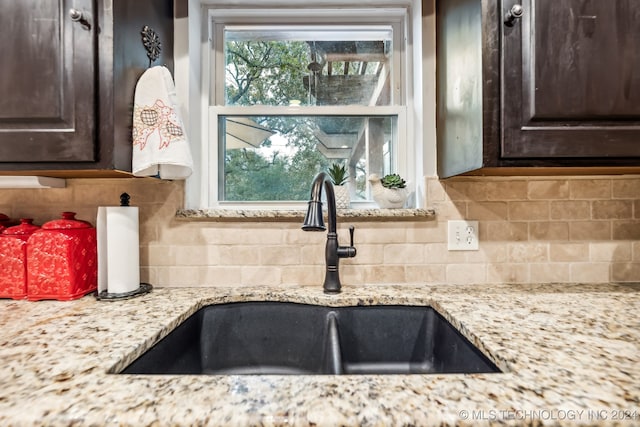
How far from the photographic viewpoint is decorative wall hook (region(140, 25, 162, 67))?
38.8 inches

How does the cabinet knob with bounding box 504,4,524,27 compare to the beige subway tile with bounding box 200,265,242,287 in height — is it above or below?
above

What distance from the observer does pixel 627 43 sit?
845mm

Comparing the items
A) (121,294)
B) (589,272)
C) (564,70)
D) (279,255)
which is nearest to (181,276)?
(121,294)

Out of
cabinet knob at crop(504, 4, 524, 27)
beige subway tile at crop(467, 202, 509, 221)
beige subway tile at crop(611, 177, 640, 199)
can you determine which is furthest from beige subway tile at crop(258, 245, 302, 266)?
beige subway tile at crop(611, 177, 640, 199)

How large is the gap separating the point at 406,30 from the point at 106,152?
3.94 ft

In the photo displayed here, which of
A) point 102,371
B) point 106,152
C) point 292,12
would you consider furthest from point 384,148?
point 102,371

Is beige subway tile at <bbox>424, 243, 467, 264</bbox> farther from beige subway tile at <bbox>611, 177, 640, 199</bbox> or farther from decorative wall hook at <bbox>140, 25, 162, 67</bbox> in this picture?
decorative wall hook at <bbox>140, 25, 162, 67</bbox>

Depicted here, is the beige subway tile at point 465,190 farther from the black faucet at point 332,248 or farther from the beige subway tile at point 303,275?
the beige subway tile at point 303,275

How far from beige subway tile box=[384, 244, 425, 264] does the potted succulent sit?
0.15 m

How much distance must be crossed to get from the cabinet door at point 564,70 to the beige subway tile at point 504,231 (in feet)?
1.24

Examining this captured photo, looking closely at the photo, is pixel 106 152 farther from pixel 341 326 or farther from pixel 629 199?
pixel 629 199

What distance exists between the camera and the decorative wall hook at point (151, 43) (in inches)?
38.8

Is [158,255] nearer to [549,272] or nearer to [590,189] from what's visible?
[549,272]

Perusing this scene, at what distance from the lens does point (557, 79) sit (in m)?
0.84
